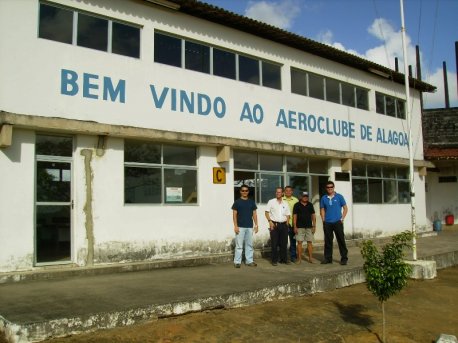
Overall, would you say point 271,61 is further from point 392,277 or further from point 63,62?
point 392,277

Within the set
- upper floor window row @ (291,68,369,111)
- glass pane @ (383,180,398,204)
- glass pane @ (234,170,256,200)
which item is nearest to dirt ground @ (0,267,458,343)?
glass pane @ (234,170,256,200)

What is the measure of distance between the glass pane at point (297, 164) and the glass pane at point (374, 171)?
10.7ft

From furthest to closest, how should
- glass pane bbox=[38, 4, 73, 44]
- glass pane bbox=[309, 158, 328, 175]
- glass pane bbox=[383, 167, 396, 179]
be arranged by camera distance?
glass pane bbox=[383, 167, 396, 179], glass pane bbox=[309, 158, 328, 175], glass pane bbox=[38, 4, 73, 44]

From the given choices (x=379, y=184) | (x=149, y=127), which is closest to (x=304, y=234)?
(x=149, y=127)

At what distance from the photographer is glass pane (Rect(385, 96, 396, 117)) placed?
16672mm

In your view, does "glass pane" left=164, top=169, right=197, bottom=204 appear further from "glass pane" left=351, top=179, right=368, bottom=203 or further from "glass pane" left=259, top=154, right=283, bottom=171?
"glass pane" left=351, top=179, right=368, bottom=203

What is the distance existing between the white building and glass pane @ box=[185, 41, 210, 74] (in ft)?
0.11

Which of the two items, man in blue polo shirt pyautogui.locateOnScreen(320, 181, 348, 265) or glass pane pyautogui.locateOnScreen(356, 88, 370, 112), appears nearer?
man in blue polo shirt pyautogui.locateOnScreen(320, 181, 348, 265)

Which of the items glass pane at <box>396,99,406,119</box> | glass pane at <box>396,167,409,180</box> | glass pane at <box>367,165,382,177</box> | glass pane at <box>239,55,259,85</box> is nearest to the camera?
glass pane at <box>239,55,259,85</box>

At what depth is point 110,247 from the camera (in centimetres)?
897

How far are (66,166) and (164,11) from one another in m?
4.23

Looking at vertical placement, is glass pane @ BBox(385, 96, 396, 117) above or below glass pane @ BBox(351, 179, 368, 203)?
above

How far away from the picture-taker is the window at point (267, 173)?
38.0 feet

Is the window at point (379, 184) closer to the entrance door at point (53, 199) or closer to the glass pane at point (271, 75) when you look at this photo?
the glass pane at point (271, 75)
